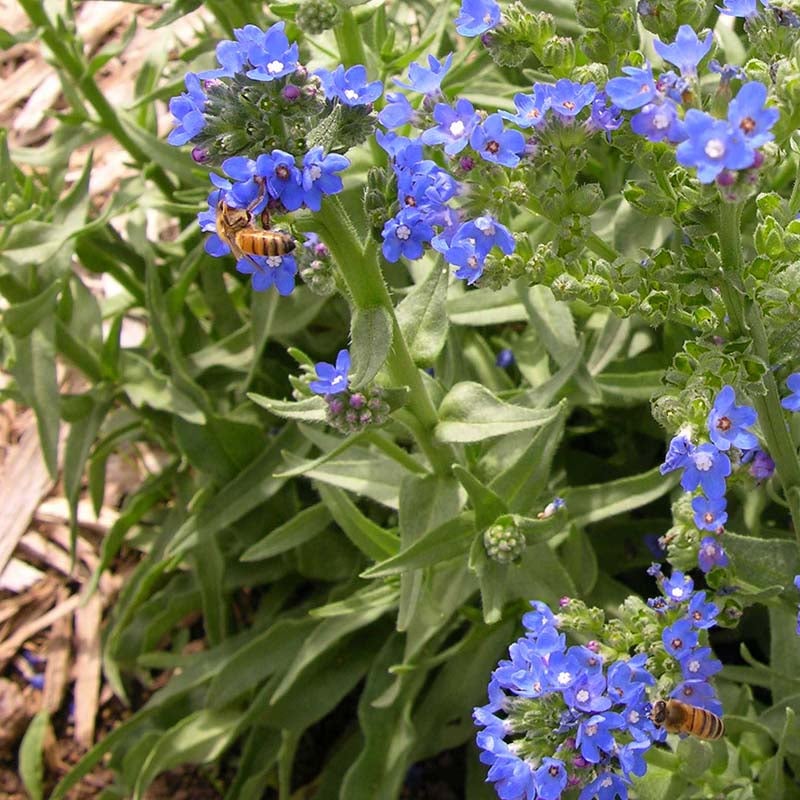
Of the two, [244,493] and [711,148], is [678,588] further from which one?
[244,493]

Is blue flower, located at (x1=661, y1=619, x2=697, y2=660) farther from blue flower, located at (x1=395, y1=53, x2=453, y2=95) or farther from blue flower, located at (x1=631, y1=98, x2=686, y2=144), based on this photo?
blue flower, located at (x1=395, y1=53, x2=453, y2=95)

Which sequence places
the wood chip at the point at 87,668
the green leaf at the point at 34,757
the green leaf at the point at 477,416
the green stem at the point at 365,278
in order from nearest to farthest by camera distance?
1. the green stem at the point at 365,278
2. the green leaf at the point at 477,416
3. the green leaf at the point at 34,757
4. the wood chip at the point at 87,668

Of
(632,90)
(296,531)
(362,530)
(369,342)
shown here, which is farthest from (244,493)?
(632,90)

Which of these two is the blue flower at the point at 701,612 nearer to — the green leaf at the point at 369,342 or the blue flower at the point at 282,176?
the green leaf at the point at 369,342

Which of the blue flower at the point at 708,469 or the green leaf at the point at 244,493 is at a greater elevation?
the blue flower at the point at 708,469

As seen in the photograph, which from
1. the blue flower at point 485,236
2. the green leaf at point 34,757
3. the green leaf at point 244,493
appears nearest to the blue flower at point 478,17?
the blue flower at point 485,236

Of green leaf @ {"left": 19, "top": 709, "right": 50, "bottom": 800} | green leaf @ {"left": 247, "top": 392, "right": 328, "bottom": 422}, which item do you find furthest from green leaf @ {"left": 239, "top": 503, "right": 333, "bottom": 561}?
green leaf @ {"left": 19, "top": 709, "right": 50, "bottom": 800}
